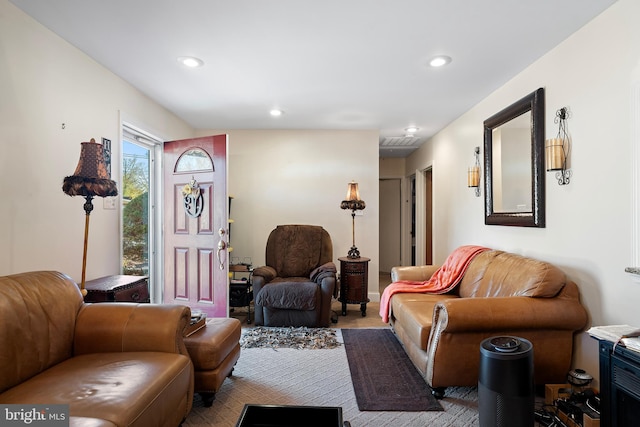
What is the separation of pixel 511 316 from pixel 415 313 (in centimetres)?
70

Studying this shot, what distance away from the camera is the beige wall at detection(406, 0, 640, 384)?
194 cm

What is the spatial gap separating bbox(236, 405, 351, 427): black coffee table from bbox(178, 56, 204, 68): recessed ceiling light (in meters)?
2.51

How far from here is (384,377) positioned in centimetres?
261

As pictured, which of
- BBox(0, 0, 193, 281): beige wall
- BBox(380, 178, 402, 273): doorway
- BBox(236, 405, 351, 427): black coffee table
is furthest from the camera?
BBox(380, 178, 402, 273): doorway

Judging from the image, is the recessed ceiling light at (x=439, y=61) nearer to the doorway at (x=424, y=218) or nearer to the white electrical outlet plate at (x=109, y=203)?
the white electrical outlet plate at (x=109, y=203)

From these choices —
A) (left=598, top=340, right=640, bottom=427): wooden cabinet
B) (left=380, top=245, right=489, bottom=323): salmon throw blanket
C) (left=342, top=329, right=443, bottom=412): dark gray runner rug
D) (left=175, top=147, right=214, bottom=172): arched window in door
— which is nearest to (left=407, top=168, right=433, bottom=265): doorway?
(left=380, top=245, right=489, bottom=323): salmon throw blanket

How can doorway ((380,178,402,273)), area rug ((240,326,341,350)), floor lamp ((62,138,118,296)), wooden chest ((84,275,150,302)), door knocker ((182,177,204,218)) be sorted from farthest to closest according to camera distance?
doorway ((380,178,402,273))
door knocker ((182,177,204,218))
area rug ((240,326,341,350))
wooden chest ((84,275,150,302))
floor lamp ((62,138,118,296))

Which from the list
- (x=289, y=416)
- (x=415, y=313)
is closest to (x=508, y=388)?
(x=415, y=313)

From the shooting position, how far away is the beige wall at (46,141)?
2.04 meters

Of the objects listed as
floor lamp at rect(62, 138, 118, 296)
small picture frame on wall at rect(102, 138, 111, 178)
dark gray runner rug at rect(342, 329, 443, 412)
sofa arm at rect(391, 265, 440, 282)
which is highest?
small picture frame on wall at rect(102, 138, 111, 178)

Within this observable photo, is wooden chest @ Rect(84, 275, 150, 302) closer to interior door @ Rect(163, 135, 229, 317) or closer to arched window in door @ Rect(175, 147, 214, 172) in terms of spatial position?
interior door @ Rect(163, 135, 229, 317)

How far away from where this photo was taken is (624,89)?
1.96 metres

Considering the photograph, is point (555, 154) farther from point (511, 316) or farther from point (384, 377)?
point (384, 377)

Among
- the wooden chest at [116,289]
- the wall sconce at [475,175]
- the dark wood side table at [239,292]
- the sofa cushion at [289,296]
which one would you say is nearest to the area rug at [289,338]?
the sofa cushion at [289,296]
